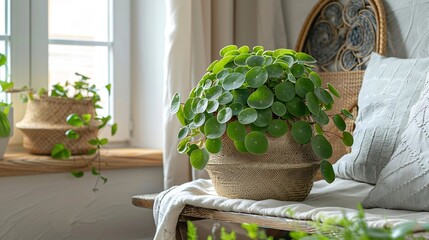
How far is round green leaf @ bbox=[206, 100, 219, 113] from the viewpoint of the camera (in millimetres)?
1559

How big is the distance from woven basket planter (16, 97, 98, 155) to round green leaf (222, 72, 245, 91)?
841 mm

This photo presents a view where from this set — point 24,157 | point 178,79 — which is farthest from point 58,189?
point 178,79

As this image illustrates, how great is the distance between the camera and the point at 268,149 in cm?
155

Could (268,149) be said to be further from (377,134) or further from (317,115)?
(377,134)

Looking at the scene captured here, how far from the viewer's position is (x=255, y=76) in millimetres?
1542

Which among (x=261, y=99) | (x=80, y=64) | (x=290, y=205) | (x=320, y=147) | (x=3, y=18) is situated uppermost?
(x=3, y=18)

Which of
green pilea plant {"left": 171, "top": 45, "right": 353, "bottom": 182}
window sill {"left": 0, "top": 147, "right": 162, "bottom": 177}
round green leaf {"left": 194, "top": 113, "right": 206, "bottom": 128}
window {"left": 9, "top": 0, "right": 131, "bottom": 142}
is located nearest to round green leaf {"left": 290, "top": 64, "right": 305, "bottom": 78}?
green pilea plant {"left": 171, "top": 45, "right": 353, "bottom": 182}

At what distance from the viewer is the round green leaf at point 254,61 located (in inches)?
Answer: 62.0

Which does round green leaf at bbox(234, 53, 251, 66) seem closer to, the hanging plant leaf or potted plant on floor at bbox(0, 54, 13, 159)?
the hanging plant leaf

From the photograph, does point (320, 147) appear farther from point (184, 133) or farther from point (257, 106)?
point (184, 133)

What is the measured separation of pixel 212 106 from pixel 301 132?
0.20 metres

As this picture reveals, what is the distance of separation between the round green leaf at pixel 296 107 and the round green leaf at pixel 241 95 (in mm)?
90

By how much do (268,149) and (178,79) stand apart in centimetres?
82

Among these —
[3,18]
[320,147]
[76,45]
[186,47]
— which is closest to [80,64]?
[76,45]
